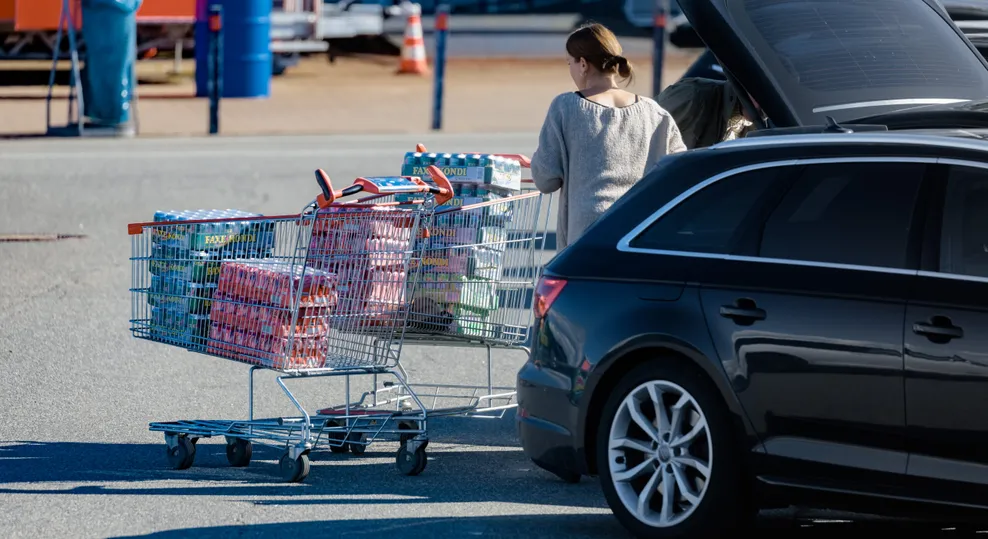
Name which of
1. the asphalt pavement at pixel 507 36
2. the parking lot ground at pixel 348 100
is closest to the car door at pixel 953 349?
the parking lot ground at pixel 348 100

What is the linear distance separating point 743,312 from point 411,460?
183 centimetres

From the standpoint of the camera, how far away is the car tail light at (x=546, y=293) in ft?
19.7

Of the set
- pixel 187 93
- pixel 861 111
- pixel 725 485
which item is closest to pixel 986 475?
pixel 725 485

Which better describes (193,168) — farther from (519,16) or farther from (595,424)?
(519,16)

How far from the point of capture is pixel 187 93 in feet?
80.8

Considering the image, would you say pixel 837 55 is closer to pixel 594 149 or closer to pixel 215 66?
pixel 594 149

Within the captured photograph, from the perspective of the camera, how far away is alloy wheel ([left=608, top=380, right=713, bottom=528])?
18.1 ft

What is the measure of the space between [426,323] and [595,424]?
137 centimetres

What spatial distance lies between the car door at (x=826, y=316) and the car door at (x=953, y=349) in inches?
2.0

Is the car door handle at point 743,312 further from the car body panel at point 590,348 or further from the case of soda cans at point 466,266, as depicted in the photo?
the case of soda cans at point 466,266

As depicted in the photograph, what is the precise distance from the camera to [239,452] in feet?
22.7

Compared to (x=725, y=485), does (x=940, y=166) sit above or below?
above

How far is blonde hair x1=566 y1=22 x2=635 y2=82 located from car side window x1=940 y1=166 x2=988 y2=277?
2085 mm

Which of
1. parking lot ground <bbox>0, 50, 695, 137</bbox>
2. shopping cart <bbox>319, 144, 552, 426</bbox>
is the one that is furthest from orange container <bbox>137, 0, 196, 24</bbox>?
shopping cart <bbox>319, 144, 552, 426</bbox>
